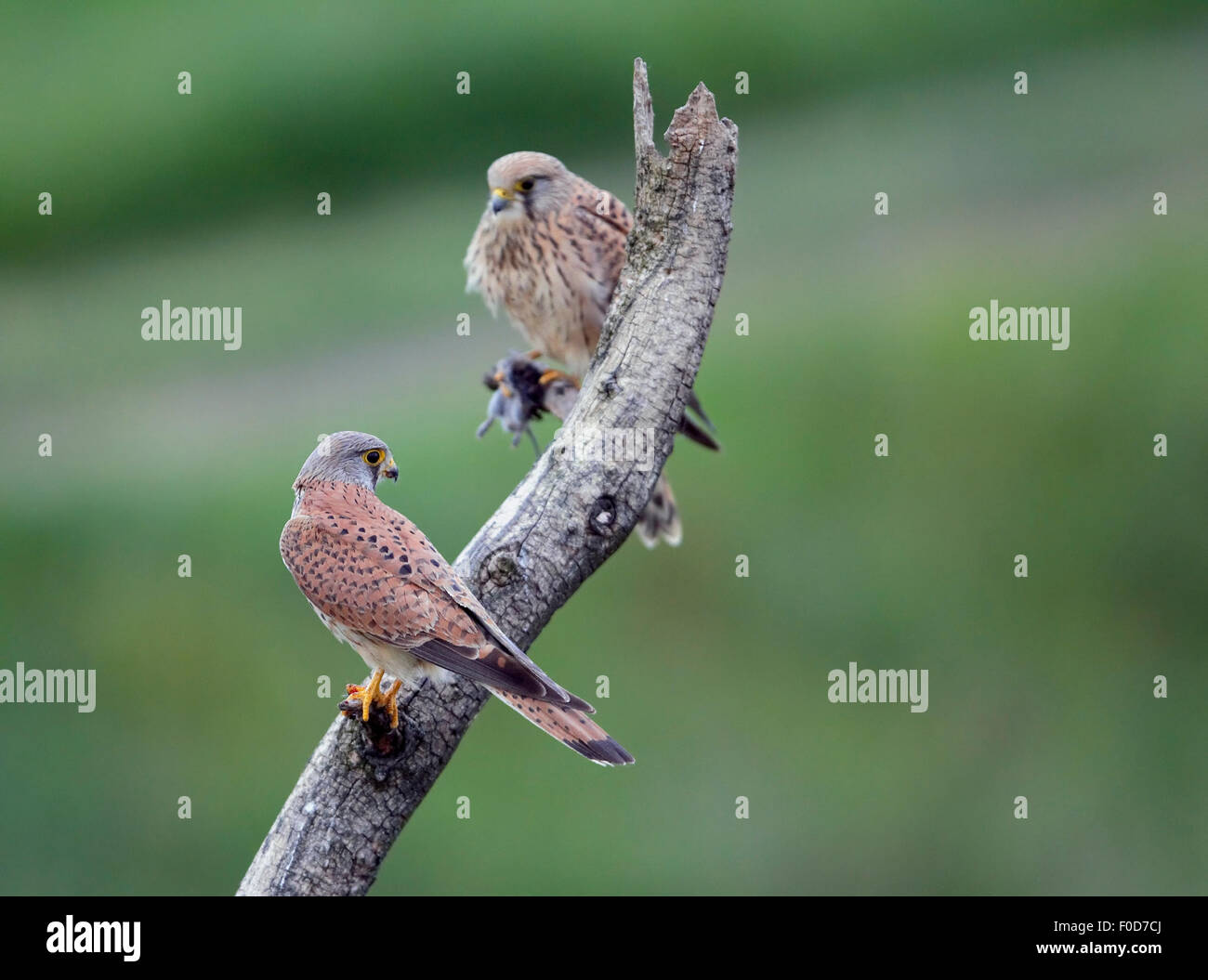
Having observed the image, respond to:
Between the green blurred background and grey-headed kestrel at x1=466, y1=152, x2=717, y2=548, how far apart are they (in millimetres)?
2417

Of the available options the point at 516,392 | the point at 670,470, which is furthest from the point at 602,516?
the point at 670,470

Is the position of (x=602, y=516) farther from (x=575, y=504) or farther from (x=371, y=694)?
(x=371, y=694)

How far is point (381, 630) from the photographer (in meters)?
2.46

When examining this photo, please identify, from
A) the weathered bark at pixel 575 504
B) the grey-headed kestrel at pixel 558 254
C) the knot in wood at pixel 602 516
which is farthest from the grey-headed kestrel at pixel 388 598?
the grey-headed kestrel at pixel 558 254

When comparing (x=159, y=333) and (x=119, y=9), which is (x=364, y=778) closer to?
(x=159, y=333)

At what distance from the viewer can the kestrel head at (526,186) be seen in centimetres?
455

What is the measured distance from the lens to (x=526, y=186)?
4.60 metres

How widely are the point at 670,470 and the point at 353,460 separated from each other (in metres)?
5.34

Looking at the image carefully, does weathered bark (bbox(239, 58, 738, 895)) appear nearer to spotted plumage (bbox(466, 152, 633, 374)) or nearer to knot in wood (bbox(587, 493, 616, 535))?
knot in wood (bbox(587, 493, 616, 535))

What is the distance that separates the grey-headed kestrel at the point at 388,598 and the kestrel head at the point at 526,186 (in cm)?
224

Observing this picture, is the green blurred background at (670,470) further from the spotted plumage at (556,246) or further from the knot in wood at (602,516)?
the knot in wood at (602,516)

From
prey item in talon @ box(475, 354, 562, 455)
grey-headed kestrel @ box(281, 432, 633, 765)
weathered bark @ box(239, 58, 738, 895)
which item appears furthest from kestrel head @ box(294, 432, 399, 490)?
prey item in talon @ box(475, 354, 562, 455)

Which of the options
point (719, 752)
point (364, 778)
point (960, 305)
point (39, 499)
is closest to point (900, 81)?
point (960, 305)

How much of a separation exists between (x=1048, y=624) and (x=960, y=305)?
205cm
